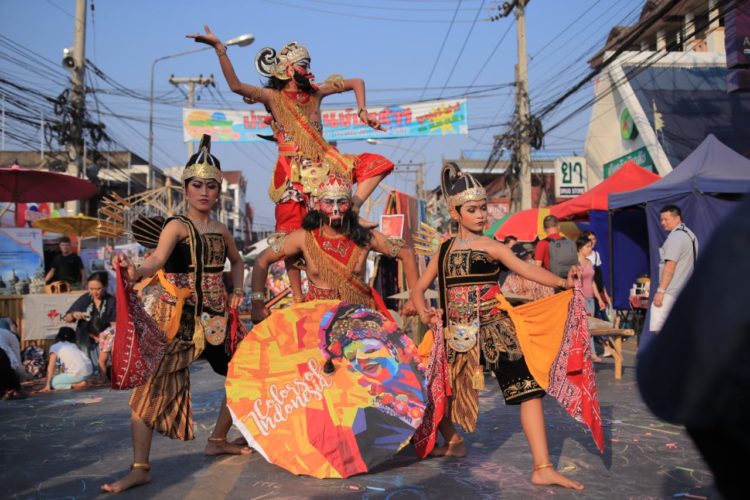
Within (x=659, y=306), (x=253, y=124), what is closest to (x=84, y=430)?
(x=659, y=306)

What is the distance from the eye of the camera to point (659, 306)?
726 cm

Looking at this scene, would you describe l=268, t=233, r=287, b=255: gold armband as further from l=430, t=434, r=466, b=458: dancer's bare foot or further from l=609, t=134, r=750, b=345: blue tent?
l=609, t=134, r=750, b=345: blue tent

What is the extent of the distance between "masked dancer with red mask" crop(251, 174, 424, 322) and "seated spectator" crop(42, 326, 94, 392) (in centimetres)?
488

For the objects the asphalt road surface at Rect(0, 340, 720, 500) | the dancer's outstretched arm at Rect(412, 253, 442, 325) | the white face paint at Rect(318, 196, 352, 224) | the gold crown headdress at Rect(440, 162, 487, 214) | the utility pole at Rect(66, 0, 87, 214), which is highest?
the utility pole at Rect(66, 0, 87, 214)

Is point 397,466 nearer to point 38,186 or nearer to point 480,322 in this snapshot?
point 480,322

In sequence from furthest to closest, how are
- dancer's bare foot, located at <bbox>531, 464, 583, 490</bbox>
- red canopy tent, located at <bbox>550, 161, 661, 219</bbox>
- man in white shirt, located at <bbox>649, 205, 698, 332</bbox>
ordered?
1. red canopy tent, located at <bbox>550, 161, 661, 219</bbox>
2. man in white shirt, located at <bbox>649, 205, 698, 332</bbox>
3. dancer's bare foot, located at <bbox>531, 464, 583, 490</bbox>

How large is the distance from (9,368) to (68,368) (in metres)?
0.96

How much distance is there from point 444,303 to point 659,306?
3.73 metres

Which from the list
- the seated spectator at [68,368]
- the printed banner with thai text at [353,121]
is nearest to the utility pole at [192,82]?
the printed banner with thai text at [353,121]

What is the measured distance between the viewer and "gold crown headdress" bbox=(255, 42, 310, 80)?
5.24m

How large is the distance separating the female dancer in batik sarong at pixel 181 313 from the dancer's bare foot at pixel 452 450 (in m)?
1.49

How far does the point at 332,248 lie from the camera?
473cm

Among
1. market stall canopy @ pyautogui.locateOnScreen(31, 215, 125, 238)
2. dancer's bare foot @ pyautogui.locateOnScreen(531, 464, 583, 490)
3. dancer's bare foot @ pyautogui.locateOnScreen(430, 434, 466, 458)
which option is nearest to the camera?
dancer's bare foot @ pyautogui.locateOnScreen(531, 464, 583, 490)

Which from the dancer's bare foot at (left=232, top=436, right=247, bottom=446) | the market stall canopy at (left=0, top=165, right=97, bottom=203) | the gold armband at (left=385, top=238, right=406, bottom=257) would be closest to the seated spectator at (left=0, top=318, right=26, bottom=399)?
the market stall canopy at (left=0, top=165, right=97, bottom=203)
